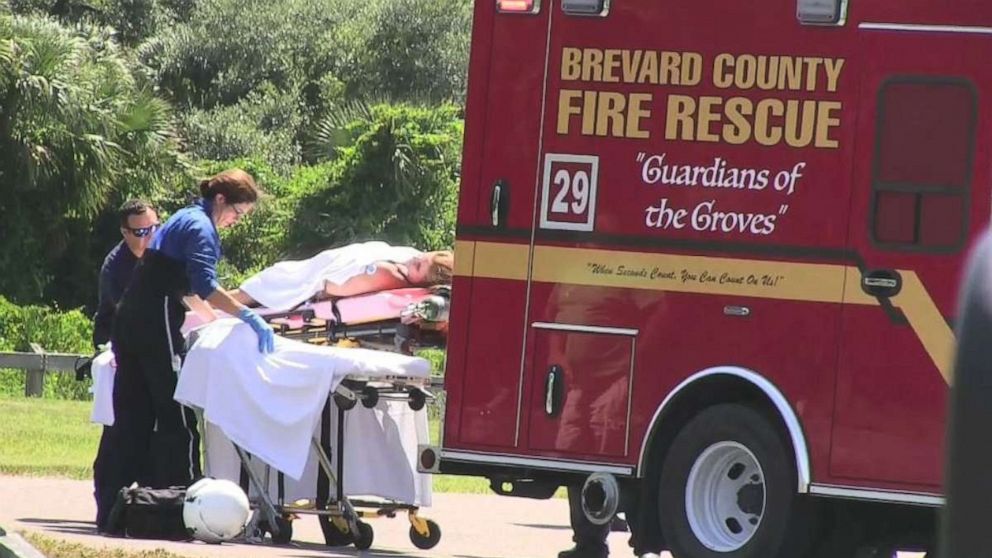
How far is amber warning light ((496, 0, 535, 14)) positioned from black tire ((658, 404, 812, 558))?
1996 millimetres

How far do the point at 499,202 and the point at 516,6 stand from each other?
2.95ft

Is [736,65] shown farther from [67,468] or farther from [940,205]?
[67,468]

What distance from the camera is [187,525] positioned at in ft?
33.3

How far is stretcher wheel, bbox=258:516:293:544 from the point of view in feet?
34.9

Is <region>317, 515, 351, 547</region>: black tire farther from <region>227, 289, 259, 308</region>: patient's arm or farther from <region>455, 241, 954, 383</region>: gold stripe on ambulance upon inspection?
<region>455, 241, 954, 383</region>: gold stripe on ambulance

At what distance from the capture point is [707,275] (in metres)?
9.22

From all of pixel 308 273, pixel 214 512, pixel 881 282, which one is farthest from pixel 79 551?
pixel 881 282

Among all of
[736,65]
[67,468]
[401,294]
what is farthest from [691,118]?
[67,468]

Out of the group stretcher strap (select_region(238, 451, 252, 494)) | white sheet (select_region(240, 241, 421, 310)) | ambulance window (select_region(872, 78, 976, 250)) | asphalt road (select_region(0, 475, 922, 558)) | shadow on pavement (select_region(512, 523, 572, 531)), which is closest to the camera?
ambulance window (select_region(872, 78, 976, 250))

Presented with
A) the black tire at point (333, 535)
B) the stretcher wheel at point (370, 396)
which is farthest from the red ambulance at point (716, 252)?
the black tire at point (333, 535)

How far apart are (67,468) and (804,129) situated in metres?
7.31

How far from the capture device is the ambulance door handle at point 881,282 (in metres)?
8.78

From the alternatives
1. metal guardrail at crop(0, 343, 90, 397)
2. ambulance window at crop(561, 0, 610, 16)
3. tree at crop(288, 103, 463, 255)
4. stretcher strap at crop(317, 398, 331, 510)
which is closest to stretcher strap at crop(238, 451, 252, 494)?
stretcher strap at crop(317, 398, 331, 510)

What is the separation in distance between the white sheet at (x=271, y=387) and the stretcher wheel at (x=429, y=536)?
767 millimetres
